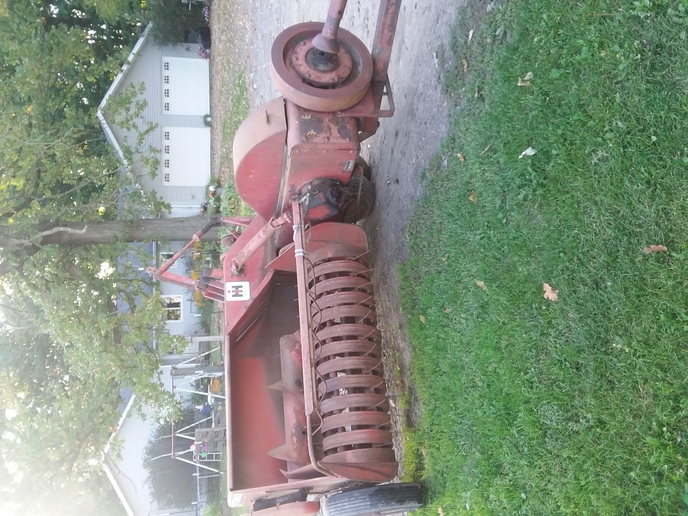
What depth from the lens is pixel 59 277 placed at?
1040cm

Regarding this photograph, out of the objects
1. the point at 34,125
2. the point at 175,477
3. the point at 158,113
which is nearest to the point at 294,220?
the point at 34,125

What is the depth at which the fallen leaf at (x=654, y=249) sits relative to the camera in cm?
288

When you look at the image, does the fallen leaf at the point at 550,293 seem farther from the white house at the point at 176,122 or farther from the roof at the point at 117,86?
the white house at the point at 176,122

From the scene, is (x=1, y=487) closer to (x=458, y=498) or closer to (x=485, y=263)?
(x=458, y=498)

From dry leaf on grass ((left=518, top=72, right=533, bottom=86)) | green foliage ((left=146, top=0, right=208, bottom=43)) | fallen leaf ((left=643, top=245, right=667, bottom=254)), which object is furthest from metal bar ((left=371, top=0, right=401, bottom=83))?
green foliage ((left=146, top=0, right=208, bottom=43))

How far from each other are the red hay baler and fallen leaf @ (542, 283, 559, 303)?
137 centimetres

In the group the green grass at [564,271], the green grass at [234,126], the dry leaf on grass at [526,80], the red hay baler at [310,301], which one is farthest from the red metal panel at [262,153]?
the green grass at [234,126]

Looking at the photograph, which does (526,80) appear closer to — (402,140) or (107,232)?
(402,140)

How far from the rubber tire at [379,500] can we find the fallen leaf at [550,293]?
2080 millimetres

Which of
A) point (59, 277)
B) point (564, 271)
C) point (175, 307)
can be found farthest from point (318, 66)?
point (175, 307)

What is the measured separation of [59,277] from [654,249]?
1034 cm

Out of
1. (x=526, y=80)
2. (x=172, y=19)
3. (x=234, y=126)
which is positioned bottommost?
(x=526, y=80)

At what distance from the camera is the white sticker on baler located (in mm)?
4898

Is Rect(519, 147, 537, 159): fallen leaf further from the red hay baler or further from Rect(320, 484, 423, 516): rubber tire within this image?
Rect(320, 484, 423, 516): rubber tire
